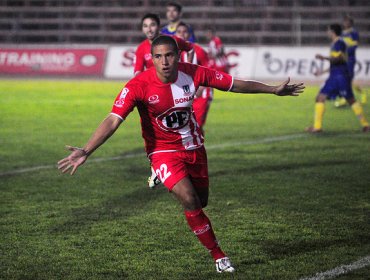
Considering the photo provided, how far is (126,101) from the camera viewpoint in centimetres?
564

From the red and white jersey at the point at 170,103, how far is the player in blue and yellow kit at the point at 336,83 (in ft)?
31.7

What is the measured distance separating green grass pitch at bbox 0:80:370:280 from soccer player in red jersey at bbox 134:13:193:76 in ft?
5.07

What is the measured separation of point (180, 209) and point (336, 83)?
8495mm

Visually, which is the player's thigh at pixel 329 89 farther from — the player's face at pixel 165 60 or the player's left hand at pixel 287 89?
the player's face at pixel 165 60

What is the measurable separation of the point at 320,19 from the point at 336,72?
19.2m

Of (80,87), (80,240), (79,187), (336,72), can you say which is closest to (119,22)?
(80,87)

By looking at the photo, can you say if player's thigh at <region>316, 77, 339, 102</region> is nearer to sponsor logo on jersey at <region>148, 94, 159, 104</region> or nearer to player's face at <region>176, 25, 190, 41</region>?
player's face at <region>176, 25, 190, 41</region>

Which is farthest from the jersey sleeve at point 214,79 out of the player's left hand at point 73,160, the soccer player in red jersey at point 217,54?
the soccer player in red jersey at point 217,54

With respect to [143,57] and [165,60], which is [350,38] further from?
[165,60]

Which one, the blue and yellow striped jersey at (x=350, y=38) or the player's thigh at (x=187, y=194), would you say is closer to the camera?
the player's thigh at (x=187, y=194)

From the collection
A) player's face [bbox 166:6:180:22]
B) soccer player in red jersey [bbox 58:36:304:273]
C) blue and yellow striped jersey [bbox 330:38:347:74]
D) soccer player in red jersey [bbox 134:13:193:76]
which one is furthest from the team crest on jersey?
blue and yellow striped jersey [bbox 330:38:347:74]

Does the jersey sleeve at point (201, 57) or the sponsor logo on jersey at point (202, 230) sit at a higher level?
the jersey sleeve at point (201, 57)

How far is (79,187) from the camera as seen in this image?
376 inches

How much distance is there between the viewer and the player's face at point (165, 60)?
5.73 metres
